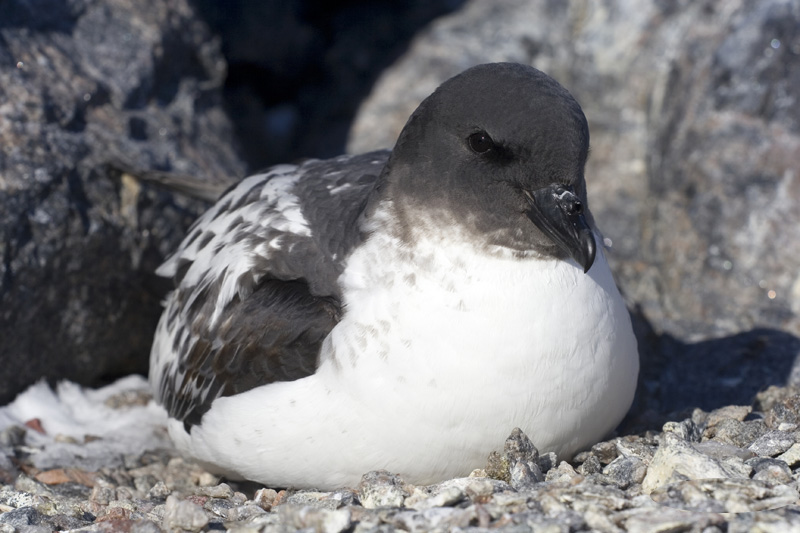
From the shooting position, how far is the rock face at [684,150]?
19.2 ft

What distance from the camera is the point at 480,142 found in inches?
149

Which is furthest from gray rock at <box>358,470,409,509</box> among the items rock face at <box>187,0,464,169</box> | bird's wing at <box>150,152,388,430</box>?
rock face at <box>187,0,464,169</box>

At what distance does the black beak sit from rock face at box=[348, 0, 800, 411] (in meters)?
1.87

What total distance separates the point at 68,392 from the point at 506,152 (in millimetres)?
3325

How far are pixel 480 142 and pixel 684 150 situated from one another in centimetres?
348

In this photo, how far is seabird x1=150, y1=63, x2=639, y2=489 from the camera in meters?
3.77

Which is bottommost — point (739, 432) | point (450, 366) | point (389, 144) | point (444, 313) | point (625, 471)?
point (625, 471)

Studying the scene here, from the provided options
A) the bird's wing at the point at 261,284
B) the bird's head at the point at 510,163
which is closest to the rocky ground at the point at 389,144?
the bird's wing at the point at 261,284

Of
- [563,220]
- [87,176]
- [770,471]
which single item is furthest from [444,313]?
[87,176]

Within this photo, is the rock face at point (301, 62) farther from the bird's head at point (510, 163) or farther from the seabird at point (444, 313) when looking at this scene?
the bird's head at point (510, 163)

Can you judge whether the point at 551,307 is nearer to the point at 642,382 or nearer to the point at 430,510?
the point at 430,510

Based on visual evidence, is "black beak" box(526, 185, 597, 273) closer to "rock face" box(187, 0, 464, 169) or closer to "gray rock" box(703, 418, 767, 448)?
"gray rock" box(703, 418, 767, 448)

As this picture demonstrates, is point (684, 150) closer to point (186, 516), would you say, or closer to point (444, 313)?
point (444, 313)

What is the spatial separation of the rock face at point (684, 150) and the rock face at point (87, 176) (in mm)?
2129
